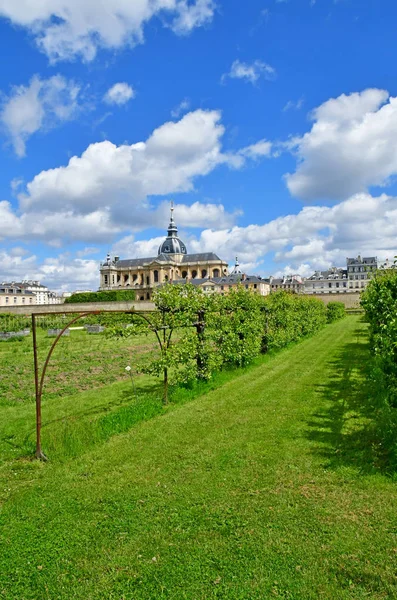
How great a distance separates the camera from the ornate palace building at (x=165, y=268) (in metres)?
121

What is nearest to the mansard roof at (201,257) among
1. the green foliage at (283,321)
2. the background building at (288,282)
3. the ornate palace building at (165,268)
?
the ornate palace building at (165,268)

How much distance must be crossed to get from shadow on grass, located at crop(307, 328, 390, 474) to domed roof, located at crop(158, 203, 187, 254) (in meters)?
122

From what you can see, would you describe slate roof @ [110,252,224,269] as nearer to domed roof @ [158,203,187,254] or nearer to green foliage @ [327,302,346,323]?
domed roof @ [158,203,187,254]

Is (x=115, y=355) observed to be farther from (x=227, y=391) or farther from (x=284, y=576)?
(x=284, y=576)

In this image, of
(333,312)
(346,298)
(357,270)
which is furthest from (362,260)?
(333,312)

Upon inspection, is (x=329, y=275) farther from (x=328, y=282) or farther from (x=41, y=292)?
(x=41, y=292)

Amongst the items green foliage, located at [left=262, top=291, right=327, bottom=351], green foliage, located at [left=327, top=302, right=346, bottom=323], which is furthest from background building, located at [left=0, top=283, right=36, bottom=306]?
green foliage, located at [left=262, top=291, right=327, bottom=351]

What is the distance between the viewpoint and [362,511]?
4836 millimetres

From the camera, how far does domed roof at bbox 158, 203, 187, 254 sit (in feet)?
437

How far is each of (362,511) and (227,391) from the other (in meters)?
6.67

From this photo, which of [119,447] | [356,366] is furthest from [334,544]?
[356,366]

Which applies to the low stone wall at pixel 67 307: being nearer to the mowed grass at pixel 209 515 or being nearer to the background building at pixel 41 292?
the mowed grass at pixel 209 515

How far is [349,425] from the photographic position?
7977 millimetres

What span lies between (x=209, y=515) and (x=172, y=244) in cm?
13106
